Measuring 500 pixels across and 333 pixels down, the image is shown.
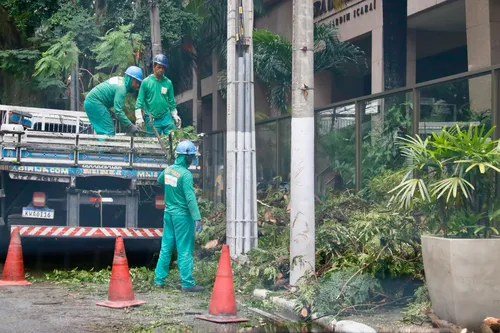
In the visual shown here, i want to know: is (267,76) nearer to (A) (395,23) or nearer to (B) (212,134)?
(B) (212,134)

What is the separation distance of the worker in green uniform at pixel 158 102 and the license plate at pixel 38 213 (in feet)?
7.32

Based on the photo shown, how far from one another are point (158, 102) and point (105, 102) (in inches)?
33.8

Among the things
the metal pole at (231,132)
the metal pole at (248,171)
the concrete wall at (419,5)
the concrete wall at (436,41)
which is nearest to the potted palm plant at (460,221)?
the metal pole at (248,171)

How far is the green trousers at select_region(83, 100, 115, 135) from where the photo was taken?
1312 cm

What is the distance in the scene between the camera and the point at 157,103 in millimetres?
13359

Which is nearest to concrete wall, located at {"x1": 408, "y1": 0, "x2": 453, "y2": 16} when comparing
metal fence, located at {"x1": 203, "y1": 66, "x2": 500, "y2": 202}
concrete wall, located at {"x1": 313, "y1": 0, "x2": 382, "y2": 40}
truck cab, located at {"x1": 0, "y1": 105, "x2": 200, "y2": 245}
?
concrete wall, located at {"x1": 313, "y1": 0, "x2": 382, "y2": 40}

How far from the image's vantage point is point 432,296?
770cm

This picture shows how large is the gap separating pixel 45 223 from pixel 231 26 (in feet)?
12.8

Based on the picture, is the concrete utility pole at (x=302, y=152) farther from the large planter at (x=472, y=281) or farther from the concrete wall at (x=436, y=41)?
the concrete wall at (x=436, y=41)

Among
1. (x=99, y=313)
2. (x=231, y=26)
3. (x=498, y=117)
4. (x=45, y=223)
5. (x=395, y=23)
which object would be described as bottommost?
(x=99, y=313)

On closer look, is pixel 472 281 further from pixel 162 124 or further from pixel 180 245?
pixel 162 124

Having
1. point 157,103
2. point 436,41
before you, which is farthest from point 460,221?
point 436,41

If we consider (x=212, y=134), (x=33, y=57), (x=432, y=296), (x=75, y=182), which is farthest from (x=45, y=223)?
(x=33, y=57)

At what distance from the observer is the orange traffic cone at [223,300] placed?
8.34 m
